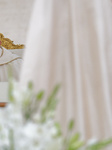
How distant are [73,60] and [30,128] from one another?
15.0 inches

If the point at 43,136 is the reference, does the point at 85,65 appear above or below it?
above

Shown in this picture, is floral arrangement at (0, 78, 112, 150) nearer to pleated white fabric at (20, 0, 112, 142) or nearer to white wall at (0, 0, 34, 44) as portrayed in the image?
pleated white fabric at (20, 0, 112, 142)

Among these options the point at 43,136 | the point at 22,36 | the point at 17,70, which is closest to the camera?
the point at 43,136

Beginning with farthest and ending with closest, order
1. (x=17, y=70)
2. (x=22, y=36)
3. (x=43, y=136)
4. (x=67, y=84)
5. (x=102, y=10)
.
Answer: (x=22, y=36), (x=17, y=70), (x=102, y=10), (x=67, y=84), (x=43, y=136)

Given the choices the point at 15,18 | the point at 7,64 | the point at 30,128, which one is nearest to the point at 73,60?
the point at 30,128

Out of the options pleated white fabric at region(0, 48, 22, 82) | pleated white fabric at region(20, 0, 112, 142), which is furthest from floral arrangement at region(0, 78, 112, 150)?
pleated white fabric at region(0, 48, 22, 82)

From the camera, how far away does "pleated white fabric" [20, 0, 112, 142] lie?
86cm

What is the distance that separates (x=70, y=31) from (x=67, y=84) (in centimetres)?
16

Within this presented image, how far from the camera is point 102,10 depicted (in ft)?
3.23

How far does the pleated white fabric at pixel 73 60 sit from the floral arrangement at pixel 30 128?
242 mm

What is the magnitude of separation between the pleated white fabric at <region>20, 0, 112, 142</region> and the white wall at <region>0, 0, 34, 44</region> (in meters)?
6.35

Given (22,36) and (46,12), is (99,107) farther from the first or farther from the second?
(22,36)

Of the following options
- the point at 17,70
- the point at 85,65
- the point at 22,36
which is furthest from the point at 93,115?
the point at 22,36

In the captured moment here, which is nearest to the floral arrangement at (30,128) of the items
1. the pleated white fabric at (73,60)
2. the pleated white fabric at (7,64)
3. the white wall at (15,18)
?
the pleated white fabric at (73,60)
